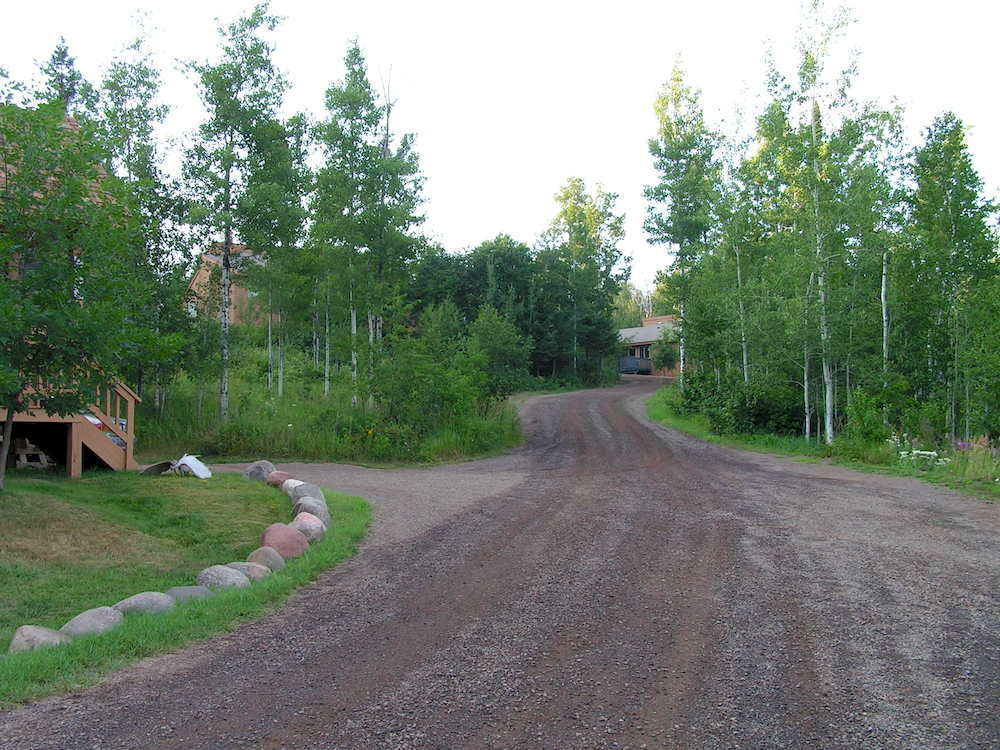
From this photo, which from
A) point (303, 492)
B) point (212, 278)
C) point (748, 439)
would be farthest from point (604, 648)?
point (748, 439)

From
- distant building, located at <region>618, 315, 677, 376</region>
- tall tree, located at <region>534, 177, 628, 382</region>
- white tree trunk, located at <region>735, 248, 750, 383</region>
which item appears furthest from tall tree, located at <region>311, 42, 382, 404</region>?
distant building, located at <region>618, 315, 677, 376</region>

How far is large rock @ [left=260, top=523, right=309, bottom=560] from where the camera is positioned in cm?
731

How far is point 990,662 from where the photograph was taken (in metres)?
4.42

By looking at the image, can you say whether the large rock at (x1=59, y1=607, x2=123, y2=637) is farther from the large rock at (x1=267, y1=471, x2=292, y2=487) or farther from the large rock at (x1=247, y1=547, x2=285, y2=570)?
the large rock at (x1=267, y1=471, x2=292, y2=487)

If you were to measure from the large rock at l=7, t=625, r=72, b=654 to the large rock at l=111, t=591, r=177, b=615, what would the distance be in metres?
0.53

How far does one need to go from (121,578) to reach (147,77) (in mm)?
17308

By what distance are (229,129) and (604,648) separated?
17765 mm

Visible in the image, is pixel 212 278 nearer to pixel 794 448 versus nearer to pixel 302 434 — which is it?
pixel 302 434

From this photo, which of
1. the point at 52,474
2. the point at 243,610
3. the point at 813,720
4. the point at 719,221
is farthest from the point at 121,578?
the point at 719,221

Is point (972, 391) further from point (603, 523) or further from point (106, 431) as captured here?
point (106, 431)

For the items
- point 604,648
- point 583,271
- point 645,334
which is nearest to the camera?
point 604,648

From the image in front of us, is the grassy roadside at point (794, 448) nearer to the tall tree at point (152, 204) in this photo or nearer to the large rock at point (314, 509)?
the large rock at point (314, 509)

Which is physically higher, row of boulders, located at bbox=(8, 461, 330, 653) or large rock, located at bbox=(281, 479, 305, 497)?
large rock, located at bbox=(281, 479, 305, 497)

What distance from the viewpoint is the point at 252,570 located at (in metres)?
6.47
